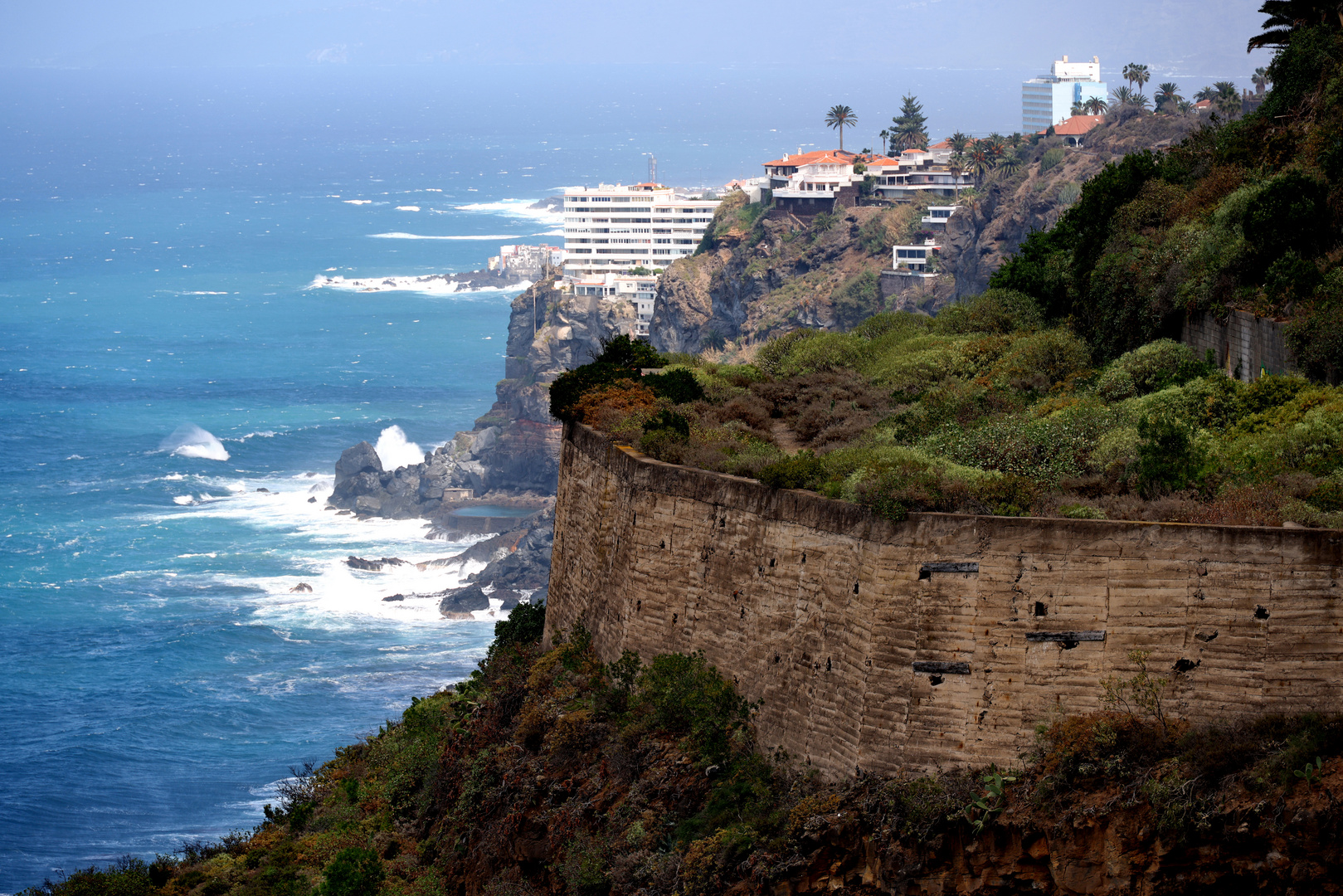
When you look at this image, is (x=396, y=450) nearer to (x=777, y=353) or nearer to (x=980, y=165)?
(x=980, y=165)

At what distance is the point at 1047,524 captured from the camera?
20719mm

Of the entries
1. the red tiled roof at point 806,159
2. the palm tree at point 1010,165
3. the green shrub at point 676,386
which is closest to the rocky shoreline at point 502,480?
the red tiled roof at point 806,159

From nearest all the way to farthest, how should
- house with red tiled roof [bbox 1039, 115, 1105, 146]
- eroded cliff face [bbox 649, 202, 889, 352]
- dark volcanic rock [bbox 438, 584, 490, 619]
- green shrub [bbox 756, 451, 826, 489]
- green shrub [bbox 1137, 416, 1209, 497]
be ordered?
green shrub [bbox 1137, 416, 1209, 497] → green shrub [bbox 756, 451, 826, 489] → dark volcanic rock [bbox 438, 584, 490, 619] → eroded cliff face [bbox 649, 202, 889, 352] → house with red tiled roof [bbox 1039, 115, 1105, 146]

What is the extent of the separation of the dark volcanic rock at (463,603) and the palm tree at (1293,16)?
74.7 meters

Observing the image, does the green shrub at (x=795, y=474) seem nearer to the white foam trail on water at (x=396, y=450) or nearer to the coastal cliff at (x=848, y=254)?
the coastal cliff at (x=848, y=254)

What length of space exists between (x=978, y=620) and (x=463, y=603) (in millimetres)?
90652

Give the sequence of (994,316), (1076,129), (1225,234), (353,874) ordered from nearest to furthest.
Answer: (353,874) → (1225,234) → (994,316) → (1076,129)

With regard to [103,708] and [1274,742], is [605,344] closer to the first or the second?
[1274,742]

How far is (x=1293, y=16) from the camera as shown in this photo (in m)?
42.7

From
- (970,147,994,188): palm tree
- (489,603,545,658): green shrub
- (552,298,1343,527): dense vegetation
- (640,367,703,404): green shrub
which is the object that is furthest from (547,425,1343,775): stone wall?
(970,147,994,188): palm tree

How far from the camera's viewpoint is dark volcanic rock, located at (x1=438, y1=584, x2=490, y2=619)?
108 m

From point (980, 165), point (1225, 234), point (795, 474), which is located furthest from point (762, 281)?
point (795, 474)

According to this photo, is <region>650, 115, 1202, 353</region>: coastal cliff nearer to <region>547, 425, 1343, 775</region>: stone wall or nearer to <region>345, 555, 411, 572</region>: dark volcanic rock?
<region>345, 555, 411, 572</region>: dark volcanic rock

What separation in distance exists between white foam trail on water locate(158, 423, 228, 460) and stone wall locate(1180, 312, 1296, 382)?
13852 cm
